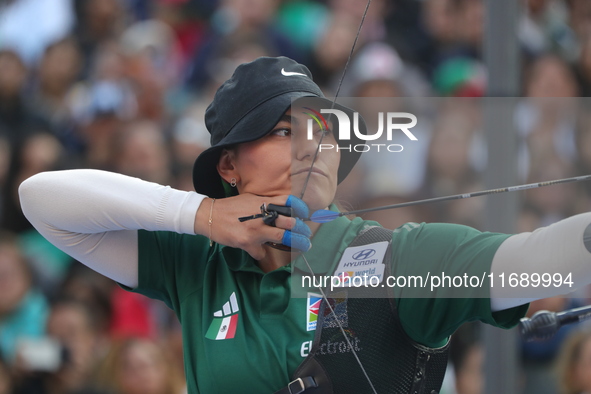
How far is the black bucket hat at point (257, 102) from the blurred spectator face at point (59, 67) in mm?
2421

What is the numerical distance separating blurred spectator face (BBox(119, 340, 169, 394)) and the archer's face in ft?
5.76

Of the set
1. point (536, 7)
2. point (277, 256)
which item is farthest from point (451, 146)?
point (536, 7)

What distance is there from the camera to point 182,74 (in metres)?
3.66

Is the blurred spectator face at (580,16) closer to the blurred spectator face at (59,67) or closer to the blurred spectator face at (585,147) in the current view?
the blurred spectator face at (585,147)

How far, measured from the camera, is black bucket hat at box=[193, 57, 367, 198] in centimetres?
133

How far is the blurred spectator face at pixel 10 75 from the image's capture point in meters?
3.58

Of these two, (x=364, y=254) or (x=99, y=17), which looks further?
(x=99, y=17)

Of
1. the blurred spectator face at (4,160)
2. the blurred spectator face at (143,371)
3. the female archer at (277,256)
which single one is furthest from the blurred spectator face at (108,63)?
the female archer at (277,256)

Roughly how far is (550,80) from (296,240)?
22.8 inches

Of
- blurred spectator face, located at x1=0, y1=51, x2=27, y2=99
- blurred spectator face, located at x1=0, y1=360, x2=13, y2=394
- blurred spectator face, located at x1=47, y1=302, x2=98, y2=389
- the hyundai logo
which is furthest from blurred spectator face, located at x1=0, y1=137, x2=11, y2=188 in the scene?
the hyundai logo

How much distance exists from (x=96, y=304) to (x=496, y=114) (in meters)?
2.31

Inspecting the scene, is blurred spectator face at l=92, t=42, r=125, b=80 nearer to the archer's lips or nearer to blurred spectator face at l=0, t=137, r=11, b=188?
blurred spectator face at l=0, t=137, r=11, b=188

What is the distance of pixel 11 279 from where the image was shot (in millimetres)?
3180

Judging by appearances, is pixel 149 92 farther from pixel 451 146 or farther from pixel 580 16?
pixel 451 146
